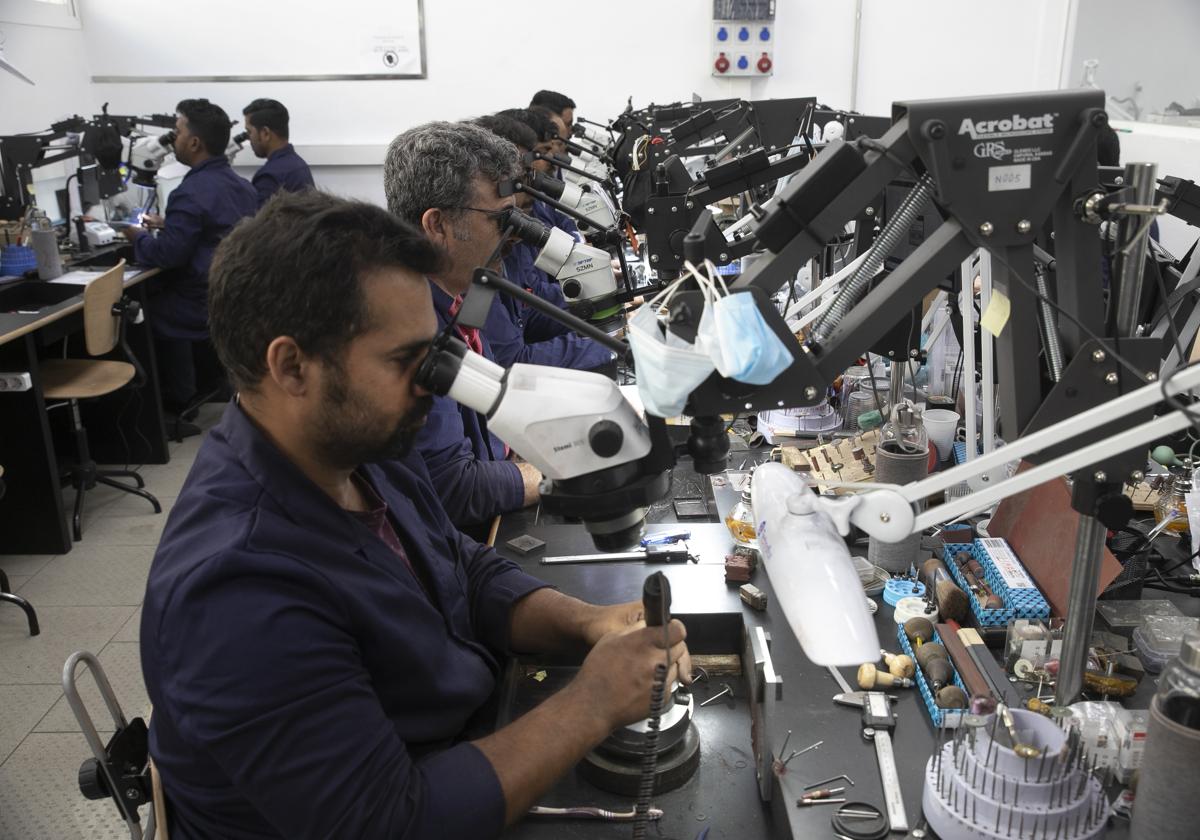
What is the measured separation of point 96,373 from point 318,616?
3411mm

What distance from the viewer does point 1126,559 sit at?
1.61 m

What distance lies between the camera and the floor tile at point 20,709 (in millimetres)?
2537

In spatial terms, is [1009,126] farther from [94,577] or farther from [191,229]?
[191,229]

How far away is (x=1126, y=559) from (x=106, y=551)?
3392 mm

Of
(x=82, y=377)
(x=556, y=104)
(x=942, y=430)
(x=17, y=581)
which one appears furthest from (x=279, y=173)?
(x=942, y=430)

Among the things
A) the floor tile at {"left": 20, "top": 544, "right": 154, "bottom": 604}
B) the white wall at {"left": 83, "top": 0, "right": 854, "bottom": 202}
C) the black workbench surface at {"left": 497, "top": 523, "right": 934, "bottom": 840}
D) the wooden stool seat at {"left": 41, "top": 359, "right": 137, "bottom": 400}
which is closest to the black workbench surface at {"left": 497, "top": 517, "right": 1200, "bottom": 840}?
the black workbench surface at {"left": 497, "top": 523, "right": 934, "bottom": 840}

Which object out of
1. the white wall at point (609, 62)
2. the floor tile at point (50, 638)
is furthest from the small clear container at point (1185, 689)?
the white wall at point (609, 62)

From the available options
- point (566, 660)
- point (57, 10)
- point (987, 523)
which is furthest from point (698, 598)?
point (57, 10)

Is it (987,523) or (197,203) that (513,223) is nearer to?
(987,523)

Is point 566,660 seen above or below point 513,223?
below

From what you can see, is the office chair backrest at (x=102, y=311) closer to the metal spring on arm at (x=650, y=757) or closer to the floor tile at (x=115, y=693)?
the floor tile at (x=115, y=693)

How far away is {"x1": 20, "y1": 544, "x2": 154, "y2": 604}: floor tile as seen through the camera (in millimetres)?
3273

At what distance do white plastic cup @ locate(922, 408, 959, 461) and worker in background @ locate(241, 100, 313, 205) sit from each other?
420 centimetres

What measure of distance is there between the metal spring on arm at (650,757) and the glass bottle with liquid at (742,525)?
60 cm
